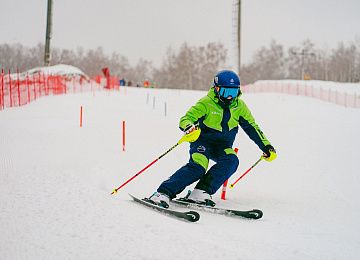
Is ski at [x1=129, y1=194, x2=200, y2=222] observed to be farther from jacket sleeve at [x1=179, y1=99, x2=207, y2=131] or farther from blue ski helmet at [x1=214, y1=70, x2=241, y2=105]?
blue ski helmet at [x1=214, y1=70, x2=241, y2=105]

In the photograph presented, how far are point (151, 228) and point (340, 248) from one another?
1708 millimetres

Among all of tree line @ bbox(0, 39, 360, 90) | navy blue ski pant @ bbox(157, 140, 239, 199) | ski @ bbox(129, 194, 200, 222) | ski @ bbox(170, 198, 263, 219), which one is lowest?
ski @ bbox(170, 198, 263, 219)

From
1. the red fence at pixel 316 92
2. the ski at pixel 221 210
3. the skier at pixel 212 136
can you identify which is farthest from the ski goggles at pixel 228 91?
the red fence at pixel 316 92

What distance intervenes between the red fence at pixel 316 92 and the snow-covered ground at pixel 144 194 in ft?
46.3

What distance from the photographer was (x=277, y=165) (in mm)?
8445

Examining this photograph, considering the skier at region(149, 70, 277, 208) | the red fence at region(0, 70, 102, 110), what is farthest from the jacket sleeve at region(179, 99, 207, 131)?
the red fence at region(0, 70, 102, 110)

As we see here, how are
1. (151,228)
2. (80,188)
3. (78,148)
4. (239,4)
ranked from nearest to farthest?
(151,228)
(80,188)
(78,148)
(239,4)

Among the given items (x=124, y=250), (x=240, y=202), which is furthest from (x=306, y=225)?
(x=124, y=250)

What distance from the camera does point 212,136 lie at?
5.45 metres

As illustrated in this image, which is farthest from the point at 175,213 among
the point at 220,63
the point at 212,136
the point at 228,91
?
the point at 220,63

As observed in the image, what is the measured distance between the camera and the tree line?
255ft

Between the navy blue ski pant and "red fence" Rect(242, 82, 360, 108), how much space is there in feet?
62.6

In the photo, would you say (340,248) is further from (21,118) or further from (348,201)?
(21,118)

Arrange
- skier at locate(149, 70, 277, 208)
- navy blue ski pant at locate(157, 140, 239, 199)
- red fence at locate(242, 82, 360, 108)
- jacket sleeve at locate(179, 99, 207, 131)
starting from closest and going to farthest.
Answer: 1. navy blue ski pant at locate(157, 140, 239, 199)
2. skier at locate(149, 70, 277, 208)
3. jacket sleeve at locate(179, 99, 207, 131)
4. red fence at locate(242, 82, 360, 108)
